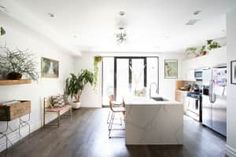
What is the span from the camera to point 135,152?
10.9ft

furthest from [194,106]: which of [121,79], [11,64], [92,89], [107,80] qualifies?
[11,64]

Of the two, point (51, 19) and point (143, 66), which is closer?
point (51, 19)

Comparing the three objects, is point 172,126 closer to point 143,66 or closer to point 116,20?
point 116,20

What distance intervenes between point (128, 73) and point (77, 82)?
245 centimetres

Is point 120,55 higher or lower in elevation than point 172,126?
higher

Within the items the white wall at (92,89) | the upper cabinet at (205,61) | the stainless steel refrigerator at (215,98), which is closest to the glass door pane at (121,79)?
the white wall at (92,89)

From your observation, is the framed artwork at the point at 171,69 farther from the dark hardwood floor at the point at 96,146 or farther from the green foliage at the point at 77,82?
the dark hardwood floor at the point at 96,146

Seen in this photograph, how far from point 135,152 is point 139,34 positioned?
3.23 meters

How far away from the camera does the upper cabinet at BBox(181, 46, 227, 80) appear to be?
4.50 m

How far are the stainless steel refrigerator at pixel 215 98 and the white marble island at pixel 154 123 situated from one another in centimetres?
128

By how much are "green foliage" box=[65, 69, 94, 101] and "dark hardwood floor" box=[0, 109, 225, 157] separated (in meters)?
2.78

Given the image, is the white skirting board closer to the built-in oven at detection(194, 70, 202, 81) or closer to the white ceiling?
the white ceiling

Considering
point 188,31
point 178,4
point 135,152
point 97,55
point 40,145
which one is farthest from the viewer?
point 97,55

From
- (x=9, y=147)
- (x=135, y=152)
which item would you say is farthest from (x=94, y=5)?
Result: (x=9, y=147)
